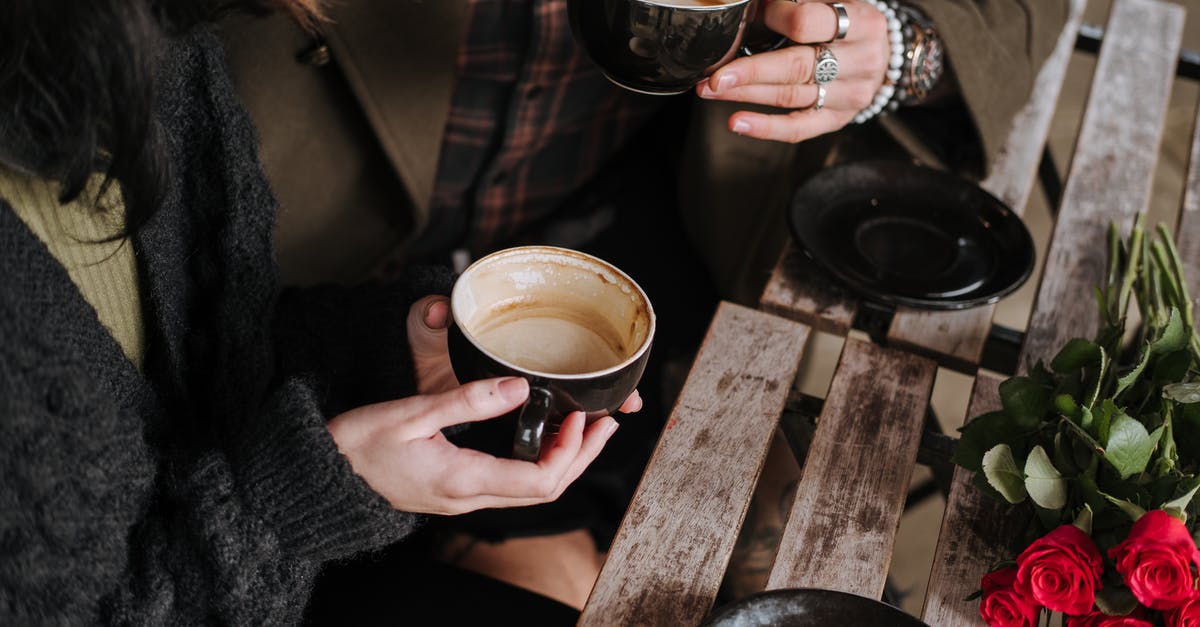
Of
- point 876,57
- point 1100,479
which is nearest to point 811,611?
point 1100,479

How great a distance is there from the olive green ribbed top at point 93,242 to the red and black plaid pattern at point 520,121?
1.84ft

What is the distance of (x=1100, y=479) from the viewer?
0.72 m

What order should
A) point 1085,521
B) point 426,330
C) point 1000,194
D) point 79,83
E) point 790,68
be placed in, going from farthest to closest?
1. point 1000,194
2. point 790,68
3. point 426,330
4. point 1085,521
5. point 79,83

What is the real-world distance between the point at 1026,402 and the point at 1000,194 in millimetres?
538

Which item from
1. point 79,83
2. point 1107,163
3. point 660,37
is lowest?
point 1107,163

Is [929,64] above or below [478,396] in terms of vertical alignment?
below

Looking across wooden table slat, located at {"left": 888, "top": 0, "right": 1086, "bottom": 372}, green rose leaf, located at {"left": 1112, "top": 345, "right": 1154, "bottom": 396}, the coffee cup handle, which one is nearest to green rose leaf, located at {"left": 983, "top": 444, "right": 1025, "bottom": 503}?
green rose leaf, located at {"left": 1112, "top": 345, "right": 1154, "bottom": 396}

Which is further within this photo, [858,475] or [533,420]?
[858,475]

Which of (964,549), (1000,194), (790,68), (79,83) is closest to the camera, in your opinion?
(79,83)

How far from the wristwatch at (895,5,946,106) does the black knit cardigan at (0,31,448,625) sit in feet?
1.98

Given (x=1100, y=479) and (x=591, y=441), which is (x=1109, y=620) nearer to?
(x=1100, y=479)

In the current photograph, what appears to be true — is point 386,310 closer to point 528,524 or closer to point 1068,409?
point 528,524

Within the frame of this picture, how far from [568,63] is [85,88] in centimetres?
79

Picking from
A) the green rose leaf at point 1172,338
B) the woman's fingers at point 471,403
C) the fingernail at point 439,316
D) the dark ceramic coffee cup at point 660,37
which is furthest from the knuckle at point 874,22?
the woman's fingers at point 471,403
